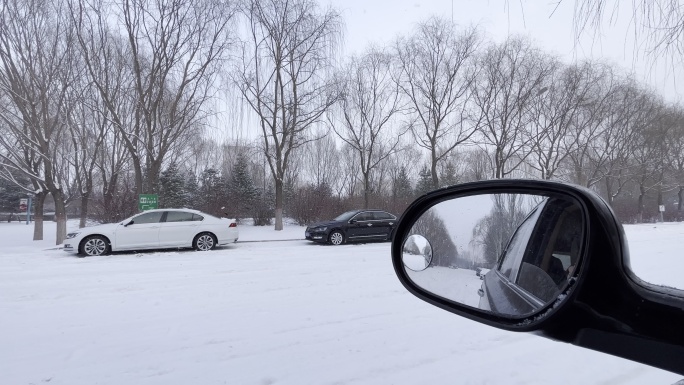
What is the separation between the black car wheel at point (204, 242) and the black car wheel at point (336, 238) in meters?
4.42

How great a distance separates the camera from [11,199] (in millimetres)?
45875

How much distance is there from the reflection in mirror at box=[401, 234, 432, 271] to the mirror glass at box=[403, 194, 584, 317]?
13mm

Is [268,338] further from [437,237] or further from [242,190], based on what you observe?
[242,190]

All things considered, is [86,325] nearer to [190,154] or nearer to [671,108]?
[671,108]

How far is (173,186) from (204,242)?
58.5ft

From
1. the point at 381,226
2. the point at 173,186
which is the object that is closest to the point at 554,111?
the point at 381,226

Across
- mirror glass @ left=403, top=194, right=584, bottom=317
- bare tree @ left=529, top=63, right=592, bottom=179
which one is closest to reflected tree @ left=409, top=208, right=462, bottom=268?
mirror glass @ left=403, top=194, right=584, bottom=317

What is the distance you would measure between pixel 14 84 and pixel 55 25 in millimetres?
2697

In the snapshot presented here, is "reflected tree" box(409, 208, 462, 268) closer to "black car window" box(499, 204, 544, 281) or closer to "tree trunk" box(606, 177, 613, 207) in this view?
"black car window" box(499, 204, 544, 281)

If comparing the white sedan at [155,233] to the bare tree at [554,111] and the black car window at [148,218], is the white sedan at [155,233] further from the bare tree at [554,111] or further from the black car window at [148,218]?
the bare tree at [554,111]

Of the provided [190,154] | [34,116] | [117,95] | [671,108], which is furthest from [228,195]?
[671,108]

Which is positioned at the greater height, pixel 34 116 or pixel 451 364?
pixel 34 116

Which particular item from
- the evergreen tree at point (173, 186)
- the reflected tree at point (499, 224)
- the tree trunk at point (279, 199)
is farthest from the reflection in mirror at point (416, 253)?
the evergreen tree at point (173, 186)

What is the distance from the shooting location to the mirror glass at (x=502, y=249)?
59.2 inches
